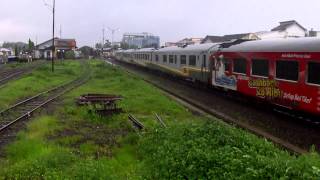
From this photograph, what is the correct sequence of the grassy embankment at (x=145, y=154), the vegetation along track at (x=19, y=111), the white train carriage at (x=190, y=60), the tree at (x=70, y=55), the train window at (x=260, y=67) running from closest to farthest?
1. the grassy embankment at (x=145, y=154)
2. the vegetation along track at (x=19, y=111)
3. the train window at (x=260, y=67)
4. the white train carriage at (x=190, y=60)
5. the tree at (x=70, y=55)

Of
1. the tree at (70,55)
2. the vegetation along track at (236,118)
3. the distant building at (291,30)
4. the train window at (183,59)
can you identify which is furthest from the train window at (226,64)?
the tree at (70,55)

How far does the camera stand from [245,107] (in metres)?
23.1

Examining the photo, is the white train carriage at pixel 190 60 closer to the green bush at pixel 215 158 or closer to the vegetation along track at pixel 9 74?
the vegetation along track at pixel 9 74

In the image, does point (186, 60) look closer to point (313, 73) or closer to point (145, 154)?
point (313, 73)

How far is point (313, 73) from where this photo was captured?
52.9 ft

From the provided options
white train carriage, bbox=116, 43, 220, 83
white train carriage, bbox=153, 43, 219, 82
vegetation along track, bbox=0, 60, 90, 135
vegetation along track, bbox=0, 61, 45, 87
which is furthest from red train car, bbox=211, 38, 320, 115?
vegetation along track, bbox=0, 61, 45, 87

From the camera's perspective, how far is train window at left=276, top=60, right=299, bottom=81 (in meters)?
17.3

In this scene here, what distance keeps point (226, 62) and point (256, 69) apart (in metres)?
4.38

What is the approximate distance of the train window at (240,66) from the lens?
2253 centimetres

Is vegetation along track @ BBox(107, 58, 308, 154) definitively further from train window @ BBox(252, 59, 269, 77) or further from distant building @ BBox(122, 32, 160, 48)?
distant building @ BBox(122, 32, 160, 48)

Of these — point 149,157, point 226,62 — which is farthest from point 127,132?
point 226,62

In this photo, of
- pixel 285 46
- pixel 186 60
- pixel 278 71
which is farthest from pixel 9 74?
pixel 285 46

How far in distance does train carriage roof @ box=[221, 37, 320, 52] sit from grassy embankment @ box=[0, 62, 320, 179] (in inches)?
191

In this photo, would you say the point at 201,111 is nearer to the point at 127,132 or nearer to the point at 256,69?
the point at 256,69
